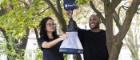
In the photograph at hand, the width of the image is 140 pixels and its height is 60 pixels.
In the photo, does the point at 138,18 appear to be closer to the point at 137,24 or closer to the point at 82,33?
the point at 137,24

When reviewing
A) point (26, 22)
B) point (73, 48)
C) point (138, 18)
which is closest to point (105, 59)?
point (73, 48)

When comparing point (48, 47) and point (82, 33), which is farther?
point (82, 33)

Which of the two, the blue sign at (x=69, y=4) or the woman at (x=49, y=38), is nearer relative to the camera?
the blue sign at (x=69, y=4)

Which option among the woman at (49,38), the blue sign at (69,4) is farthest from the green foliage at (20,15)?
the blue sign at (69,4)

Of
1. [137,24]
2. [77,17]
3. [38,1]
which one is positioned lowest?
[137,24]

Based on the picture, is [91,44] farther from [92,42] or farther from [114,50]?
[114,50]

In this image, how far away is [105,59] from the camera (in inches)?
185

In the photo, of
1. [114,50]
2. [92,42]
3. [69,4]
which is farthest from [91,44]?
[69,4]

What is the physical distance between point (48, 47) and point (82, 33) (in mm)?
531

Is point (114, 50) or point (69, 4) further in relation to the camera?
point (114, 50)

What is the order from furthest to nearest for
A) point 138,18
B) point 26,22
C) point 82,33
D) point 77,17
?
1. point 138,18
2. point 77,17
3. point 26,22
4. point 82,33

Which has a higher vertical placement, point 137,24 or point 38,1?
point 38,1

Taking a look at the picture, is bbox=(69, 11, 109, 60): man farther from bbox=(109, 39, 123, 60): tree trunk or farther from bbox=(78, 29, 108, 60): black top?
bbox=(109, 39, 123, 60): tree trunk

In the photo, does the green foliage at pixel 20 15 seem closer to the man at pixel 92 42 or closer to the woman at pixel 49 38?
the woman at pixel 49 38
